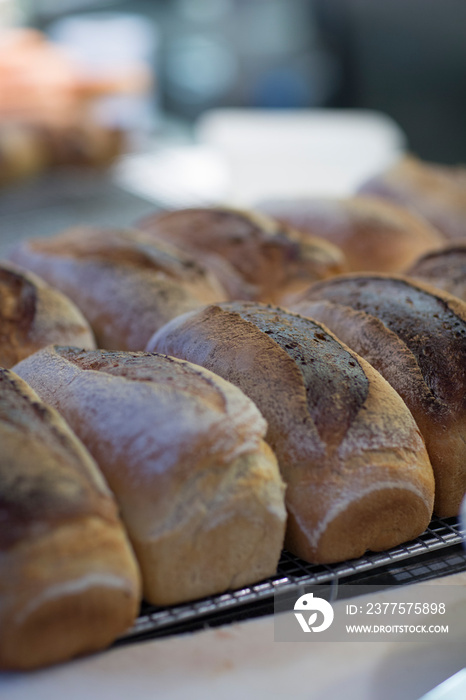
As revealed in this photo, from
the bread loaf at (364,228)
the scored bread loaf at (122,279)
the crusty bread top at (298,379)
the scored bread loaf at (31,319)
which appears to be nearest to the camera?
the crusty bread top at (298,379)

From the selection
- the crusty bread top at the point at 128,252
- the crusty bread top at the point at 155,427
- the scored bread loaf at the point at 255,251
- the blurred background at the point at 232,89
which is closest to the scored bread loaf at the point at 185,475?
the crusty bread top at the point at 155,427

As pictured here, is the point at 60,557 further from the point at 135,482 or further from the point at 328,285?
the point at 328,285

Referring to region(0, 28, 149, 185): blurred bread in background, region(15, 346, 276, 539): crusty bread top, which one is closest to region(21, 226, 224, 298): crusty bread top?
region(15, 346, 276, 539): crusty bread top

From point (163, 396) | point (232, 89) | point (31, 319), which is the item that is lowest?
point (232, 89)

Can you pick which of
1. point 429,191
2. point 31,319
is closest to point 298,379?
point 31,319

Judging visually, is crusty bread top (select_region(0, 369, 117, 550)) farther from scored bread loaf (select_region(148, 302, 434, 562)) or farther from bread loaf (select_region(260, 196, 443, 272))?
bread loaf (select_region(260, 196, 443, 272))

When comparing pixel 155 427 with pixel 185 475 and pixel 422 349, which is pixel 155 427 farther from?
pixel 422 349

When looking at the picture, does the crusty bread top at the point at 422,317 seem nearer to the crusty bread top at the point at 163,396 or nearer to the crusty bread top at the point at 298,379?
the crusty bread top at the point at 298,379
